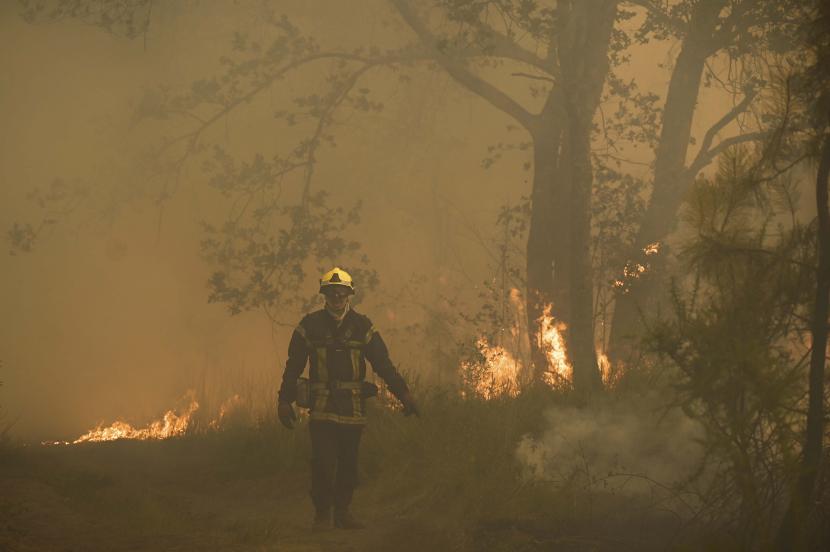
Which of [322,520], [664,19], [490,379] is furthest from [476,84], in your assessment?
[322,520]

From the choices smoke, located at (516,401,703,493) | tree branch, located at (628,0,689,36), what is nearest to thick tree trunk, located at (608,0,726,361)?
tree branch, located at (628,0,689,36)

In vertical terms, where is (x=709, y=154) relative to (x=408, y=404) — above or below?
above

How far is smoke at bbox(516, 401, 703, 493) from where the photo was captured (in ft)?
24.4

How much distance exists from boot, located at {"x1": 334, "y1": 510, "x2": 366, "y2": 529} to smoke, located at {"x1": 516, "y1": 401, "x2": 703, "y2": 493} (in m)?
1.40

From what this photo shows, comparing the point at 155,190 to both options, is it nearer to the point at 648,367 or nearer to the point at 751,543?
the point at 648,367

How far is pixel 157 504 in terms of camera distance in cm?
824

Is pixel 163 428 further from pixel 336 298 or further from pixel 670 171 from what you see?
pixel 336 298

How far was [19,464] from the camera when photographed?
9.69m

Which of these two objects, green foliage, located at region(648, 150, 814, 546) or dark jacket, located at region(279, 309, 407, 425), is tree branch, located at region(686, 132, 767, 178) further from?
green foliage, located at region(648, 150, 814, 546)

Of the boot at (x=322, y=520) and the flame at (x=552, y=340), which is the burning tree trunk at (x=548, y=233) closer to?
the flame at (x=552, y=340)

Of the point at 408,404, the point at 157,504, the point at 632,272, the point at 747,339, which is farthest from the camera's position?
the point at 632,272

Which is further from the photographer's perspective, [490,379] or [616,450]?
[490,379]

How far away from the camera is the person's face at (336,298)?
725 cm

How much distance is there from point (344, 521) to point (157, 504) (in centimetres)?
194
